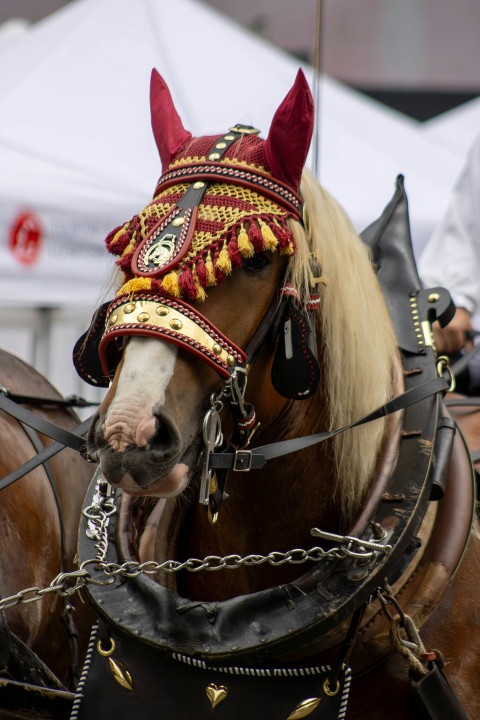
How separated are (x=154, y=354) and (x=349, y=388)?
0.41m

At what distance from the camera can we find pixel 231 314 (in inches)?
60.3

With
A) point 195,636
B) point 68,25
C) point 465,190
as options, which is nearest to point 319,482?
point 195,636

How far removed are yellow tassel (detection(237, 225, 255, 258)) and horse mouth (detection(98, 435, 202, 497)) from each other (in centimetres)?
31

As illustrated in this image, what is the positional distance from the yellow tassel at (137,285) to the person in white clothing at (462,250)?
58.9 inches

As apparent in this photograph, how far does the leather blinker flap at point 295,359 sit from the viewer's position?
61.9 inches

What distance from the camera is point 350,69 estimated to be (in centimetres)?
1001

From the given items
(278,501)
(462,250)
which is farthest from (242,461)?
(462,250)

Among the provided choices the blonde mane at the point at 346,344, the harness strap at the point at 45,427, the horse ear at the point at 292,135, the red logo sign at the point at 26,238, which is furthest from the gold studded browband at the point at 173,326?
the red logo sign at the point at 26,238

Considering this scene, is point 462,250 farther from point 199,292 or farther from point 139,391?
point 139,391

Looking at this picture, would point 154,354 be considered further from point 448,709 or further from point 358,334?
point 448,709

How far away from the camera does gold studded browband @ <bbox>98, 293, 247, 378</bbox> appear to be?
1.44 meters

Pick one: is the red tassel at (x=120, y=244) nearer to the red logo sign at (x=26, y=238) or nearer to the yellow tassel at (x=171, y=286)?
the yellow tassel at (x=171, y=286)

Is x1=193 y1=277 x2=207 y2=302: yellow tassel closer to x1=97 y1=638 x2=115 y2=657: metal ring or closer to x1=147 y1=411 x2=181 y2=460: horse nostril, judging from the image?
x1=147 y1=411 x2=181 y2=460: horse nostril

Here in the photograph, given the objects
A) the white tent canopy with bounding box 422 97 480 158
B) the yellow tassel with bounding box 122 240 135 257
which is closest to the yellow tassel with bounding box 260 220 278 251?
the yellow tassel with bounding box 122 240 135 257
